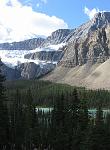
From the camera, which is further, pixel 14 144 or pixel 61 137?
pixel 14 144

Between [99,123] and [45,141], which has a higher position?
[99,123]

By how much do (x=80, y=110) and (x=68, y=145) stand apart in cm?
670

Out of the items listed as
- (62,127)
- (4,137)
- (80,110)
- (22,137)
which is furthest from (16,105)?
(4,137)

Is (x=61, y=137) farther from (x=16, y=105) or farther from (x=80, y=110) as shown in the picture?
(x=16, y=105)

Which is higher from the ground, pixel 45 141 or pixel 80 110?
pixel 80 110

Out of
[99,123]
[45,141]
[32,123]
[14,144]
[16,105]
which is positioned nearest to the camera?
[99,123]

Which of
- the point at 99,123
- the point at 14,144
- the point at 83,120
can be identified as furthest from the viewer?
the point at 14,144

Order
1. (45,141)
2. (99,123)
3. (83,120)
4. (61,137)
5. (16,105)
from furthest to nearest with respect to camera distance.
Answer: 1. (16,105)
2. (45,141)
3. (61,137)
4. (83,120)
5. (99,123)

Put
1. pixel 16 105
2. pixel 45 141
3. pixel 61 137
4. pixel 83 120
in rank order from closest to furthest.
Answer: pixel 83 120 < pixel 61 137 < pixel 45 141 < pixel 16 105

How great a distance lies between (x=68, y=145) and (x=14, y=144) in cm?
1236

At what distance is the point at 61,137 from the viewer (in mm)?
71875

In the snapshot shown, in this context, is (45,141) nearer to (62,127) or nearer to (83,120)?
(62,127)

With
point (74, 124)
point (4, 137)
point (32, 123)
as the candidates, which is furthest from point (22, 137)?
point (4, 137)

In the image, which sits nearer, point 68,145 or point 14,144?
point 68,145
